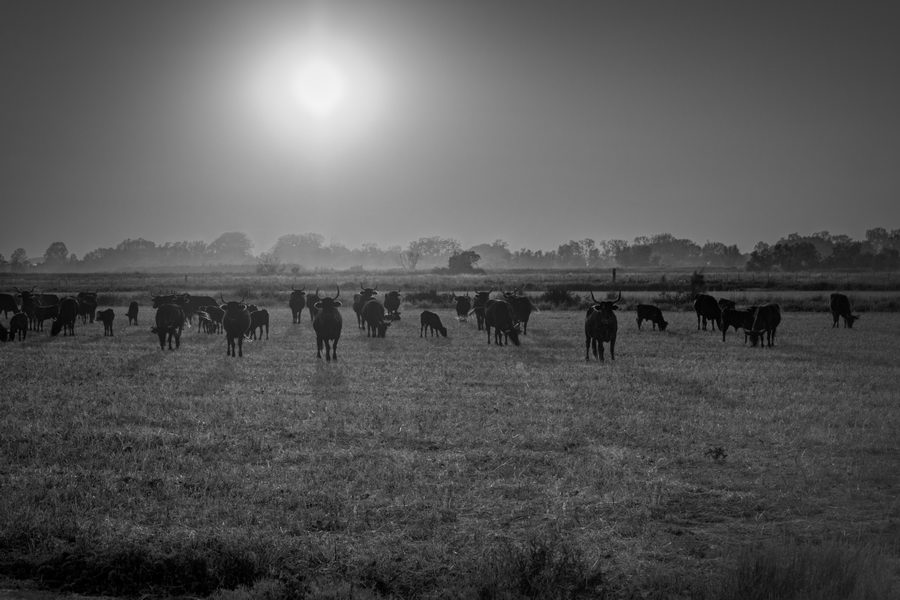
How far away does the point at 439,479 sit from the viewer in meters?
9.66

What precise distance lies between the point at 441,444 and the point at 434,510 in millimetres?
3044

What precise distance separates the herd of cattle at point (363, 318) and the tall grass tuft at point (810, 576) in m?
14.4

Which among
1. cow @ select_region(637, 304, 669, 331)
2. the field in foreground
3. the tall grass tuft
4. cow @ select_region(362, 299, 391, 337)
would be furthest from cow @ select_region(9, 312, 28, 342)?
the tall grass tuft

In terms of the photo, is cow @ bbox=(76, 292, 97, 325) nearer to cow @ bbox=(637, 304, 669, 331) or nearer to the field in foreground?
the field in foreground

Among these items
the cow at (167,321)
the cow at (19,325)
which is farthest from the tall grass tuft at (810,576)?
the cow at (19,325)

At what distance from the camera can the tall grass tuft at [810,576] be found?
6469 mm

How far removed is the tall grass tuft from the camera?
6469mm

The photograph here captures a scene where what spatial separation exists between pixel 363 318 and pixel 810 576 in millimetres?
24991

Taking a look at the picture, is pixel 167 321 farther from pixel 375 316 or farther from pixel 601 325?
pixel 601 325

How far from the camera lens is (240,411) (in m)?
13.9

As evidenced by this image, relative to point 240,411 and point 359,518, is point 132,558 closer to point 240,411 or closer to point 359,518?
point 359,518

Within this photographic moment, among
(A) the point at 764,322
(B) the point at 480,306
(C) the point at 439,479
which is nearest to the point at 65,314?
(B) the point at 480,306

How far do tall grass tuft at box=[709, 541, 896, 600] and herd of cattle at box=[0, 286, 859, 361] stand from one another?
1438cm

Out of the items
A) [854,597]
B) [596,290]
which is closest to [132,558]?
[854,597]
